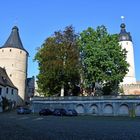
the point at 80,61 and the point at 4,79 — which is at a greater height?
the point at 80,61

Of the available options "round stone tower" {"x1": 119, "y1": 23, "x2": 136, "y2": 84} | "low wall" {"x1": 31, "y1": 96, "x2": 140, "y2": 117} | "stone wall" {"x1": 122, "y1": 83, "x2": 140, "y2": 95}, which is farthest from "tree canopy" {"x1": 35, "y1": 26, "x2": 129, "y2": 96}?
"round stone tower" {"x1": 119, "y1": 23, "x2": 136, "y2": 84}

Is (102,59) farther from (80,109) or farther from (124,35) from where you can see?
(124,35)

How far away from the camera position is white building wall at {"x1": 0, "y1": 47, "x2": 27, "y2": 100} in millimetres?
85250

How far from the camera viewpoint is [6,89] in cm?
7612

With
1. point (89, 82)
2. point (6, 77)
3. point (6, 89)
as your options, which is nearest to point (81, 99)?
point (89, 82)

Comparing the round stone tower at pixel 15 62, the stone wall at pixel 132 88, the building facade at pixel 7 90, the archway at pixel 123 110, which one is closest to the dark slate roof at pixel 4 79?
the building facade at pixel 7 90

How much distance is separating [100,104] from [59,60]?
10.7 m

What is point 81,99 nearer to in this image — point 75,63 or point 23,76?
point 75,63

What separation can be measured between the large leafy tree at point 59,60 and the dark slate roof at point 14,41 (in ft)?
78.4

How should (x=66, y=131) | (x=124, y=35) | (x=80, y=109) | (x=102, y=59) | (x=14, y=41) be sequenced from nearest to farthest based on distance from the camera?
1. (x=66, y=131)
2. (x=80, y=109)
3. (x=102, y=59)
4. (x=14, y=41)
5. (x=124, y=35)

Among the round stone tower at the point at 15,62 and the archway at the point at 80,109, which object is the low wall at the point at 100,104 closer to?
the archway at the point at 80,109

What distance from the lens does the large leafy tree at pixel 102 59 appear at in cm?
6353

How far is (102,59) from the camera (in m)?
64.4

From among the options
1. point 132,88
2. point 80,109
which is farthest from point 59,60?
point 132,88
